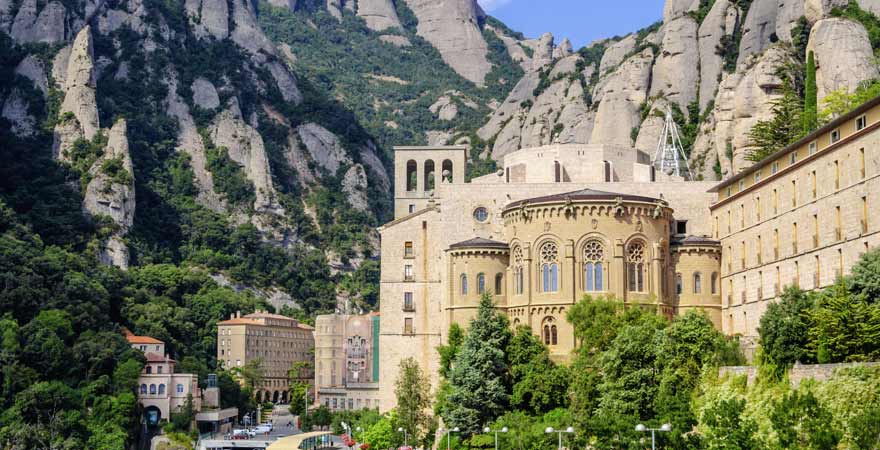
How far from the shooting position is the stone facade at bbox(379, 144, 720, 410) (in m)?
80.7

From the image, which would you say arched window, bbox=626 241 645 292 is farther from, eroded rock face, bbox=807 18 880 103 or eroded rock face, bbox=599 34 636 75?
eroded rock face, bbox=599 34 636 75

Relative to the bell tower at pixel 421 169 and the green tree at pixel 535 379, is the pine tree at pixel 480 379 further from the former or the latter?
the bell tower at pixel 421 169

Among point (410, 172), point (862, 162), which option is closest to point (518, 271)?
point (862, 162)

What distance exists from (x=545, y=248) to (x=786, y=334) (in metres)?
27.6

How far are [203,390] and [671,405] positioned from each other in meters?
104

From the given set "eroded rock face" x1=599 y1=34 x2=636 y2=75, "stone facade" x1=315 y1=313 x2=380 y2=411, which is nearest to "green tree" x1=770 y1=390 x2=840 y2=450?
"eroded rock face" x1=599 y1=34 x2=636 y2=75

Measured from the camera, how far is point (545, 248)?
81.9 m

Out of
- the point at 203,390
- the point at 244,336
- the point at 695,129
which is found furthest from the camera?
the point at 244,336

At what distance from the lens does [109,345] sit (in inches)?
5074

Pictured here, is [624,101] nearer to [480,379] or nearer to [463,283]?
[463,283]

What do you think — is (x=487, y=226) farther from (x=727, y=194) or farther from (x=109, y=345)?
(x=109, y=345)

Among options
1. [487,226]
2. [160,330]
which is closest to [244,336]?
[160,330]

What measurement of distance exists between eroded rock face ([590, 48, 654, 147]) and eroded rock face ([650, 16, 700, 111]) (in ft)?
7.05

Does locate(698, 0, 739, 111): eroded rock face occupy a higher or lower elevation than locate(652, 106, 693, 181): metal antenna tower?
higher
